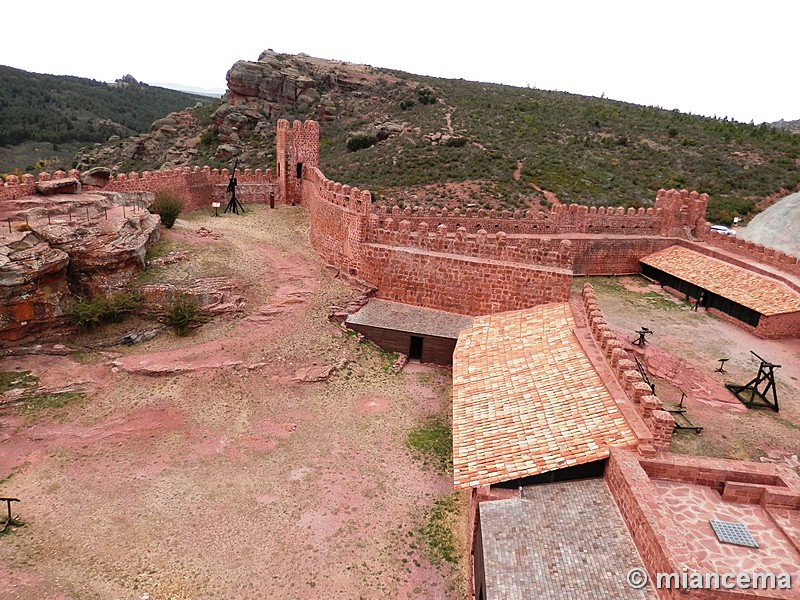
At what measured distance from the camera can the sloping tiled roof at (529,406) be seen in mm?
8914

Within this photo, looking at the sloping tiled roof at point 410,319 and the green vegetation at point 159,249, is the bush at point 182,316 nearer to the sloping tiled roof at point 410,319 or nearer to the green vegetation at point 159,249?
the green vegetation at point 159,249

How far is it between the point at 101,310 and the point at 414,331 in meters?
9.08

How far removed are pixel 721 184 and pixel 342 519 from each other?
43.9m

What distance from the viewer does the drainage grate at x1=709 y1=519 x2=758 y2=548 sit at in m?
7.13

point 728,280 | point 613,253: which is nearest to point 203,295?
point 613,253

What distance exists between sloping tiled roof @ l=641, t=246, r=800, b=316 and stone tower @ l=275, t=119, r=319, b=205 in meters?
17.6

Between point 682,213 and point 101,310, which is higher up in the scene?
point 682,213

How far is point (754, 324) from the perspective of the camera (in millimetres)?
18312

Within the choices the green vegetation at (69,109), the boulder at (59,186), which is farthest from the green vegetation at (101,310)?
the green vegetation at (69,109)

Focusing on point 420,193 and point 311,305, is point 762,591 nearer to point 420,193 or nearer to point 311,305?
point 311,305

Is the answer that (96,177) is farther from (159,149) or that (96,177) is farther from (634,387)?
(159,149)

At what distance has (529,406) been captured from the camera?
34.9 ft

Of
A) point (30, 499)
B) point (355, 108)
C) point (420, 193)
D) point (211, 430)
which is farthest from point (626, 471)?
point (355, 108)

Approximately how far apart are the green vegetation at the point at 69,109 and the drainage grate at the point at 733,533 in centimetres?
8612
